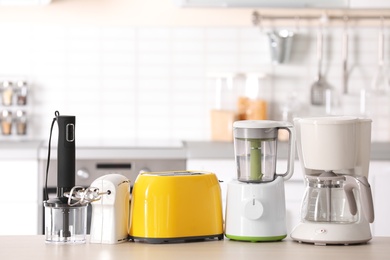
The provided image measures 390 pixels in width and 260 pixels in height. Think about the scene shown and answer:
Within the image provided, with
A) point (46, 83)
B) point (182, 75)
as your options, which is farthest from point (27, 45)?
point (182, 75)

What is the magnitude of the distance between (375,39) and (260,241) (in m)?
2.51

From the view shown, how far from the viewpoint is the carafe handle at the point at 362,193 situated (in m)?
2.22

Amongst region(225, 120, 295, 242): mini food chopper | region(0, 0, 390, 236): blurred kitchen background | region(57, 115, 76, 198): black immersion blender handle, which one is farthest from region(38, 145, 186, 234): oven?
region(57, 115, 76, 198): black immersion blender handle

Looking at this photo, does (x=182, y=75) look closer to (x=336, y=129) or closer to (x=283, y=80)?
(x=283, y=80)

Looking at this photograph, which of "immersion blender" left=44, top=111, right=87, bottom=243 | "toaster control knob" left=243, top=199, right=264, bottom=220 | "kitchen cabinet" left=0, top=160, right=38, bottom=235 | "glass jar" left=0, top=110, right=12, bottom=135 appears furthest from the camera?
"glass jar" left=0, top=110, right=12, bottom=135

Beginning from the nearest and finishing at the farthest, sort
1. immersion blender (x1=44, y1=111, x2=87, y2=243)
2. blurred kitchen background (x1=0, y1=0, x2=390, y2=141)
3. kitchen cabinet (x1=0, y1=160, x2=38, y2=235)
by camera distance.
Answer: immersion blender (x1=44, y1=111, x2=87, y2=243)
kitchen cabinet (x1=0, y1=160, x2=38, y2=235)
blurred kitchen background (x1=0, y1=0, x2=390, y2=141)

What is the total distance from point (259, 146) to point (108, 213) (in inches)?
17.5

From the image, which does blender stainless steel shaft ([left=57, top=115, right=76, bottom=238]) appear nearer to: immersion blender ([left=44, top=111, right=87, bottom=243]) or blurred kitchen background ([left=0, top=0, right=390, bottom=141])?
immersion blender ([left=44, top=111, right=87, bottom=243])

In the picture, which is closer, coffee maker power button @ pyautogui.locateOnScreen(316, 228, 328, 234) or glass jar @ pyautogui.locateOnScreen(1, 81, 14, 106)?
coffee maker power button @ pyautogui.locateOnScreen(316, 228, 328, 234)

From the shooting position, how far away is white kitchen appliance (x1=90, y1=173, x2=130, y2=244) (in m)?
2.23

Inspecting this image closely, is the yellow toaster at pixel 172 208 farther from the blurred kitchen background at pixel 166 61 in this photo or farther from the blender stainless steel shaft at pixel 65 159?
the blurred kitchen background at pixel 166 61

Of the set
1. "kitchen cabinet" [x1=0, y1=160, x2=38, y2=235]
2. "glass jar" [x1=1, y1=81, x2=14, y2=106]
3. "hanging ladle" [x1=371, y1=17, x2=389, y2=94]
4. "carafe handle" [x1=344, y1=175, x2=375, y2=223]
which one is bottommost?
"kitchen cabinet" [x1=0, y1=160, x2=38, y2=235]

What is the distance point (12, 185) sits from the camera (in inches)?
153

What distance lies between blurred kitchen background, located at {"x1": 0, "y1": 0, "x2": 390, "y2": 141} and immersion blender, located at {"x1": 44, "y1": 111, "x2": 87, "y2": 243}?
2.27 m
